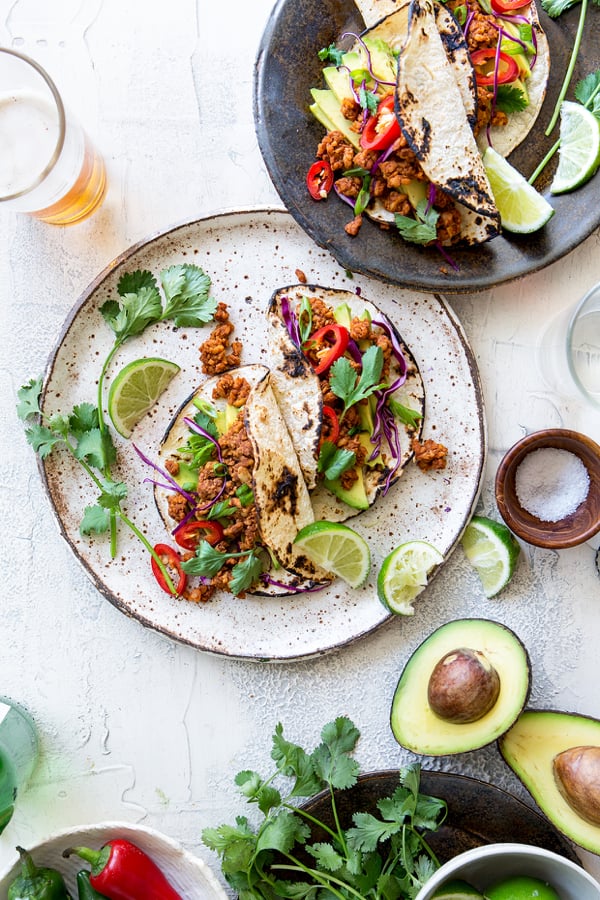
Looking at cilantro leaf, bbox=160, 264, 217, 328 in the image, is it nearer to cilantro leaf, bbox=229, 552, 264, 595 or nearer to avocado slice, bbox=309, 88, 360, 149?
avocado slice, bbox=309, 88, 360, 149

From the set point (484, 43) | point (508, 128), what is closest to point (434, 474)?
point (508, 128)

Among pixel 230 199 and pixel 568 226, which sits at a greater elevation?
pixel 230 199

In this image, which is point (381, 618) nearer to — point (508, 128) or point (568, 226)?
point (568, 226)

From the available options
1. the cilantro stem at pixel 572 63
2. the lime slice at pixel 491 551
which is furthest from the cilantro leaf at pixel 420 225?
the lime slice at pixel 491 551

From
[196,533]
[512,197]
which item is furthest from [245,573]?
[512,197]

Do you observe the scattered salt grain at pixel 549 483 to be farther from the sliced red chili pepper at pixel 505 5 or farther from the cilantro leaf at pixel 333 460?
the sliced red chili pepper at pixel 505 5

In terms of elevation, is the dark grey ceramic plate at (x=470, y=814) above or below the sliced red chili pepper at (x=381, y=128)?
below

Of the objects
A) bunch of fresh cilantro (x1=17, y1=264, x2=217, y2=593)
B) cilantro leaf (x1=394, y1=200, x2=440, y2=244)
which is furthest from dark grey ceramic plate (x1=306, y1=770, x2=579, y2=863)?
cilantro leaf (x1=394, y1=200, x2=440, y2=244)
